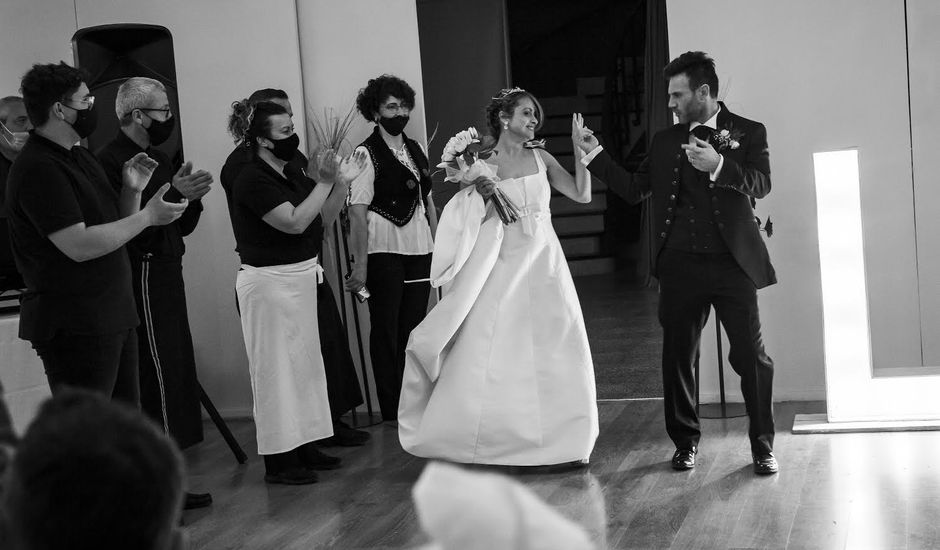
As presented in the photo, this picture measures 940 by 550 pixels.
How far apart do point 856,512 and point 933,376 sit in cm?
134

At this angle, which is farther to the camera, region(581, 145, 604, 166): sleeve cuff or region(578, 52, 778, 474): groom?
region(581, 145, 604, 166): sleeve cuff

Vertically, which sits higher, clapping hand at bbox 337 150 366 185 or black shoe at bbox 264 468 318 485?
clapping hand at bbox 337 150 366 185

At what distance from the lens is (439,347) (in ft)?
14.6

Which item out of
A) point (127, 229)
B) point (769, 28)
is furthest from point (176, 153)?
point (769, 28)

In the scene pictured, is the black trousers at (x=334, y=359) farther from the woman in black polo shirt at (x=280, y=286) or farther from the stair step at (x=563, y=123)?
the stair step at (x=563, y=123)

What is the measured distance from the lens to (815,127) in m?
5.18

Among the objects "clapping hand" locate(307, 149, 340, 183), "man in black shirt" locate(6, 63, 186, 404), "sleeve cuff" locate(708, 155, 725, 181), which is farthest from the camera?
"clapping hand" locate(307, 149, 340, 183)

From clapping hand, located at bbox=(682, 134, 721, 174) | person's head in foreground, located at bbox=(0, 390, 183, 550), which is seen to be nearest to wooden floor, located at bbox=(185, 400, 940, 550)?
clapping hand, located at bbox=(682, 134, 721, 174)

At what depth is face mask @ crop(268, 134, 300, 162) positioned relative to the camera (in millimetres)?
4371

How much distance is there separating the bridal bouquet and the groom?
2.10ft

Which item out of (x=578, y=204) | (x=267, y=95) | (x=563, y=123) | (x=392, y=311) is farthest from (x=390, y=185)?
(x=563, y=123)

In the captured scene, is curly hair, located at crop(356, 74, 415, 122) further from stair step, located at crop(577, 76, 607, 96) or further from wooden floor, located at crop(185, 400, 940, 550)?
stair step, located at crop(577, 76, 607, 96)

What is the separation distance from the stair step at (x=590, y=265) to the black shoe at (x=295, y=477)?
218 inches

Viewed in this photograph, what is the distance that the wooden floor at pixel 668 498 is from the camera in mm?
3402
